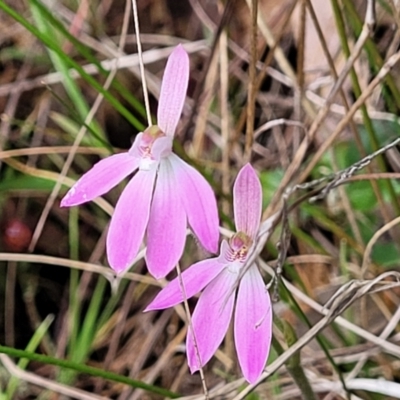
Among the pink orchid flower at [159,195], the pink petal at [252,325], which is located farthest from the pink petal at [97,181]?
the pink petal at [252,325]

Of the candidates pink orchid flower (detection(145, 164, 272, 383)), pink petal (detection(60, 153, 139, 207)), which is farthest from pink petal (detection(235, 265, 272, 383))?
pink petal (detection(60, 153, 139, 207))

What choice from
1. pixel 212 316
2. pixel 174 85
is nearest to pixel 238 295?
pixel 212 316

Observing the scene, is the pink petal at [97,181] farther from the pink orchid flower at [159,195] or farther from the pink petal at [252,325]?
the pink petal at [252,325]

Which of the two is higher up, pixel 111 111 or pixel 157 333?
pixel 111 111

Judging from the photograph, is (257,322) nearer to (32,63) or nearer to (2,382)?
(2,382)

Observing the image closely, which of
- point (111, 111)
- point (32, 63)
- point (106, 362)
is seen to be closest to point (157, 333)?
point (106, 362)

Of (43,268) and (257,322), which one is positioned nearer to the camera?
(257,322)
